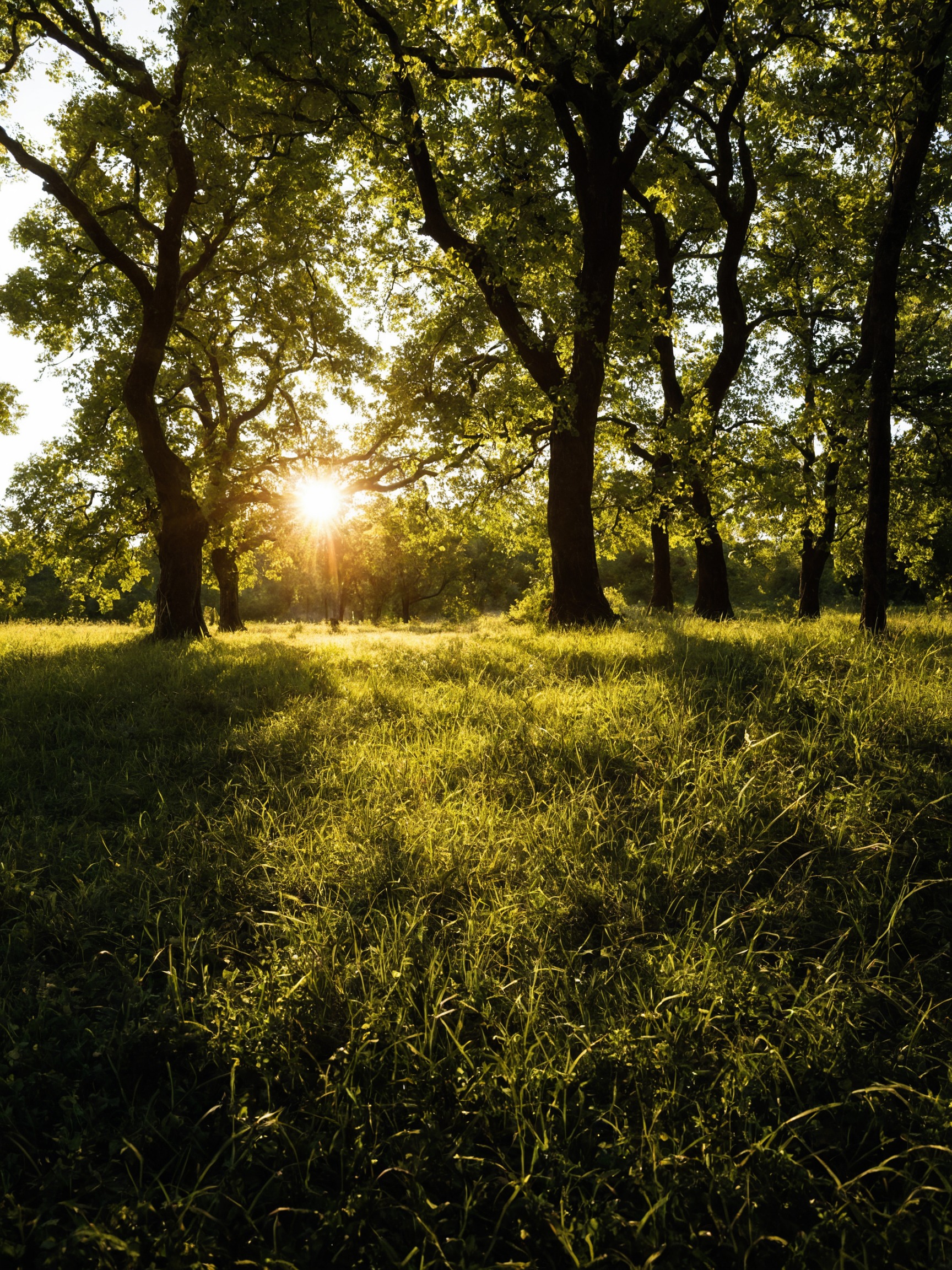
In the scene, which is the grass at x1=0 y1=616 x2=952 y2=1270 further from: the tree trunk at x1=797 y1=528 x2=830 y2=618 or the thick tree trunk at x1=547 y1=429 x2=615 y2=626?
the tree trunk at x1=797 y1=528 x2=830 y2=618

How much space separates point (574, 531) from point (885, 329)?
474 cm

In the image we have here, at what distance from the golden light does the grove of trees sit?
1.25 feet

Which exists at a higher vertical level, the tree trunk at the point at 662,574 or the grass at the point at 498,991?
the tree trunk at the point at 662,574

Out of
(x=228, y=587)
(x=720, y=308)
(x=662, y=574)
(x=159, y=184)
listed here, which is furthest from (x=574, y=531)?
(x=228, y=587)

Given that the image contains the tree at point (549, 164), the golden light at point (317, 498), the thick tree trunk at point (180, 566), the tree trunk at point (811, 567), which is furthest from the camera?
the tree trunk at point (811, 567)

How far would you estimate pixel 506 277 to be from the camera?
9.37 metres

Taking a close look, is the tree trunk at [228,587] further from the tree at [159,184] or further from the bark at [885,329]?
the bark at [885,329]

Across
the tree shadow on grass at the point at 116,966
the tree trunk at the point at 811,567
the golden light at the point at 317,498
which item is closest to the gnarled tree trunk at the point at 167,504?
the golden light at the point at 317,498

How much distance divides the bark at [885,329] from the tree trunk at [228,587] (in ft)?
70.0

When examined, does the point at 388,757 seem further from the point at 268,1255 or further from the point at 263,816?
the point at 268,1255

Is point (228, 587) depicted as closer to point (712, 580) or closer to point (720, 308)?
point (712, 580)

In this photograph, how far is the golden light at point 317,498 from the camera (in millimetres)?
19092

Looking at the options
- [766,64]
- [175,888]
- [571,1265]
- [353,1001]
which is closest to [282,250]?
A: [766,64]

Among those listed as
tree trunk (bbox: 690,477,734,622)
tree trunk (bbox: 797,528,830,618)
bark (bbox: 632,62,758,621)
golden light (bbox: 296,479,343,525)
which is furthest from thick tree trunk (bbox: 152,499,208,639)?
tree trunk (bbox: 797,528,830,618)
